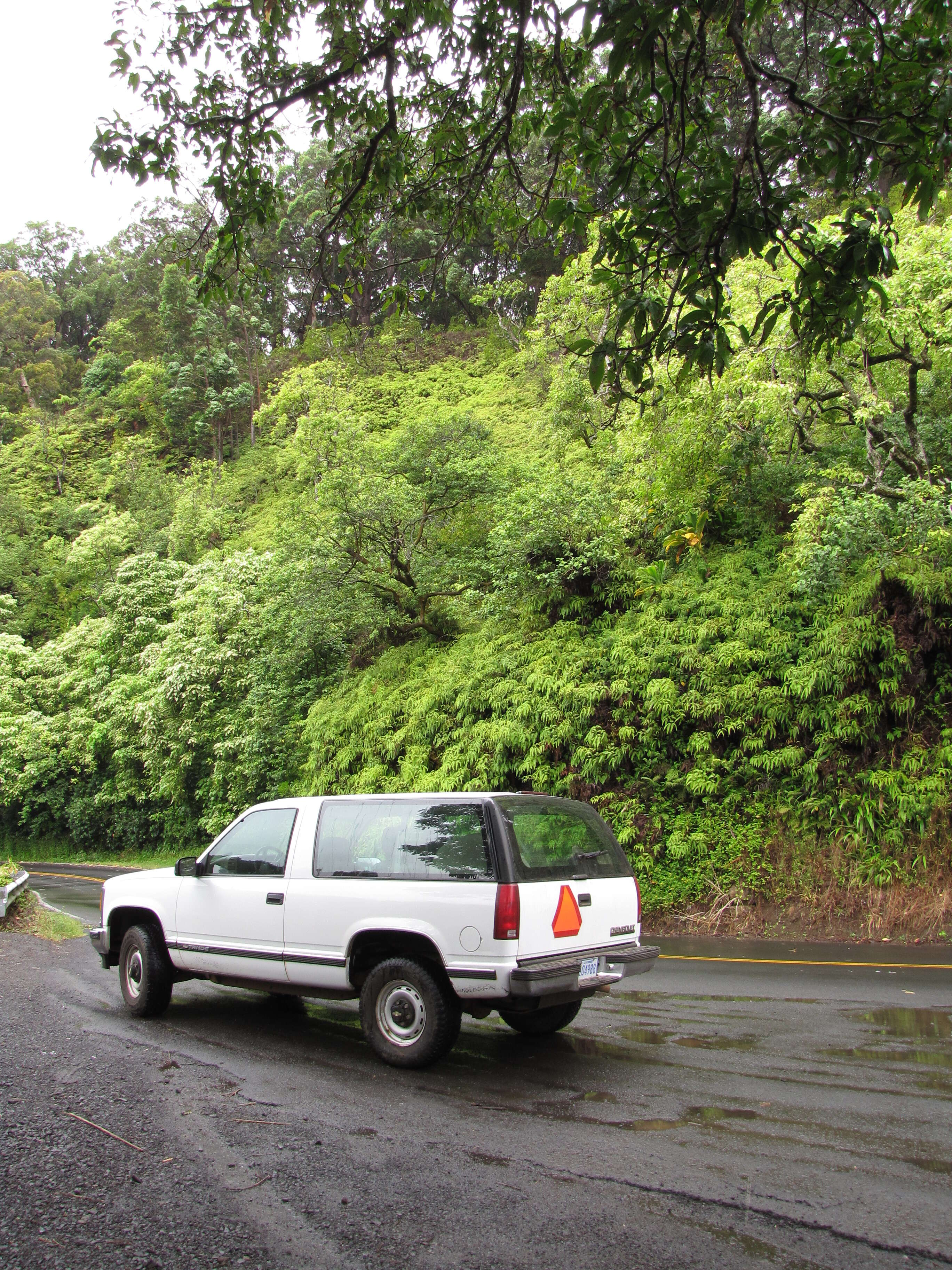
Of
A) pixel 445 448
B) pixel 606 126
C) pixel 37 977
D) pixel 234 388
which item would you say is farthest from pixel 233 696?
pixel 234 388

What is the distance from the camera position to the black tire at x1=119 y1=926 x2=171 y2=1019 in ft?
22.1

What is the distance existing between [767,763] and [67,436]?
47362 millimetres

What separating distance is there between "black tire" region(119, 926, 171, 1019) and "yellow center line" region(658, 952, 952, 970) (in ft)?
17.3

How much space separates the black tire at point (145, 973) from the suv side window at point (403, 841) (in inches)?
77.5

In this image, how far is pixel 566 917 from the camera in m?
5.32

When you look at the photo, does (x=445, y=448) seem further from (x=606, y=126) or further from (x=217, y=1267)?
(x=217, y=1267)

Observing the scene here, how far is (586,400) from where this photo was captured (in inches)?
786

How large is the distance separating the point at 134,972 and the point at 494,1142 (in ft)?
13.9

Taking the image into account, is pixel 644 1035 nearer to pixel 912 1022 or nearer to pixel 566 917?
pixel 566 917

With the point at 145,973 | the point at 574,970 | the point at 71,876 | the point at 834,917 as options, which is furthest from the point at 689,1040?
the point at 71,876

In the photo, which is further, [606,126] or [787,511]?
[787,511]

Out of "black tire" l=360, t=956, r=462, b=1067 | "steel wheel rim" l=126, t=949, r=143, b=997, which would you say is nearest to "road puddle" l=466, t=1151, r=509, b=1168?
"black tire" l=360, t=956, r=462, b=1067

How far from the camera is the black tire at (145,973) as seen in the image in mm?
6738

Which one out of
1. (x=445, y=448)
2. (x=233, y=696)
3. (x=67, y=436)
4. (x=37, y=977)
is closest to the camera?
(x=37, y=977)
